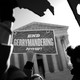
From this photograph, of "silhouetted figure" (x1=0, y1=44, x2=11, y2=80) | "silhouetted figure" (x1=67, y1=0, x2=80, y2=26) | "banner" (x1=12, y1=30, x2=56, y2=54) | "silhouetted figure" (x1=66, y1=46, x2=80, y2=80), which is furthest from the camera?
"banner" (x1=12, y1=30, x2=56, y2=54)

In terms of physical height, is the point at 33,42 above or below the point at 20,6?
above

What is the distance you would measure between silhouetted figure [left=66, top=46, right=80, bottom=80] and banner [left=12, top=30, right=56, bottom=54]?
496 centimetres

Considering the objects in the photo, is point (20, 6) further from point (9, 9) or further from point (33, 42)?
point (33, 42)

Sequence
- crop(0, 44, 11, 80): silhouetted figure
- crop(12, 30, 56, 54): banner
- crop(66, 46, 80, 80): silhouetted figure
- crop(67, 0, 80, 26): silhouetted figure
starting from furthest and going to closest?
1. crop(12, 30, 56, 54): banner
2. crop(66, 46, 80, 80): silhouetted figure
3. crop(67, 0, 80, 26): silhouetted figure
4. crop(0, 44, 11, 80): silhouetted figure

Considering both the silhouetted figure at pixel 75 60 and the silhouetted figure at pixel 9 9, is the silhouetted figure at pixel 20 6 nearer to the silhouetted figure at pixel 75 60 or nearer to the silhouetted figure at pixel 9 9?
the silhouetted figure at pixel 9 9

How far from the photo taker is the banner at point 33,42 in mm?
6305

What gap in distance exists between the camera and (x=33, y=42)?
674 cm

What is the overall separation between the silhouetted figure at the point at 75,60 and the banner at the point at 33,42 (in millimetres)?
4955

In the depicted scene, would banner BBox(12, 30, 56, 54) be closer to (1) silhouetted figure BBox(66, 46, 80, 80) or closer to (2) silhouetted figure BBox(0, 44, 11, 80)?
(1) silhouetted figure BBox(66, 46, 80, 80)

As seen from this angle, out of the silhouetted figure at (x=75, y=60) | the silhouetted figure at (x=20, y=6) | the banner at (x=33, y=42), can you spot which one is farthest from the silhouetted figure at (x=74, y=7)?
the banner at (x=33, y=42)

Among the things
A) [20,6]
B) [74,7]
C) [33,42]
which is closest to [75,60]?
[74,7]

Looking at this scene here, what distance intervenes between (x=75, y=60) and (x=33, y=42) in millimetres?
5661

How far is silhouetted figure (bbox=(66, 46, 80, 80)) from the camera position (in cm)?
100

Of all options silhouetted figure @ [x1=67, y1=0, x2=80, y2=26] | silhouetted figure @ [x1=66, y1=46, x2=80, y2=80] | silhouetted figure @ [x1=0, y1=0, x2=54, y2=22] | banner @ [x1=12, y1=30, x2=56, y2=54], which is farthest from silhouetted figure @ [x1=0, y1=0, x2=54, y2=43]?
banner @ [x1=12, y1=30, x2=56, y2=54]
